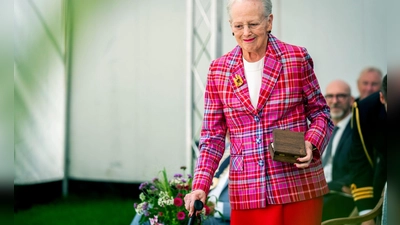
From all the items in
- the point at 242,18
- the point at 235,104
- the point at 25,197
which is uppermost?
the point at 242,18

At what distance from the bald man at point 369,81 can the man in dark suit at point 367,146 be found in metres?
0.22

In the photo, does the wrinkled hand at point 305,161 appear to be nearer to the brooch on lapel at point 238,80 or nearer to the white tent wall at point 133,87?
the brooch on lapel at point 238,80

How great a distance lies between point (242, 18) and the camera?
1.76m

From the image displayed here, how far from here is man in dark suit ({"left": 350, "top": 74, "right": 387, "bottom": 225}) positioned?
144 inches

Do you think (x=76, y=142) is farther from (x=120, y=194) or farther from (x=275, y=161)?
(x=275, y=161)

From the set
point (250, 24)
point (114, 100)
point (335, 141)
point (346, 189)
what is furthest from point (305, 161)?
point (114, 100)

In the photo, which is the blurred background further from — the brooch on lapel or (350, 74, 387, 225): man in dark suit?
the brooch on lapel

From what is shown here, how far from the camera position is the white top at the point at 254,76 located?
5.85 ft

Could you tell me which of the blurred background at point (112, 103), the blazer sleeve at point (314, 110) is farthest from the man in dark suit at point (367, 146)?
the blazer sleeve at point (314, 110)

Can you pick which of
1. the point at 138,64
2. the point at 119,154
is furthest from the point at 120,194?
the point at 138,64

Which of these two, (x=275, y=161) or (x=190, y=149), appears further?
(x=190, y=149)

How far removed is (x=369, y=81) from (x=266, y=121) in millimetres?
2847

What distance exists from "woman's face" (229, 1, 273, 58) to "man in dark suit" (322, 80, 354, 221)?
9.09 ft

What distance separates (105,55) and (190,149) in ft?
5.80
